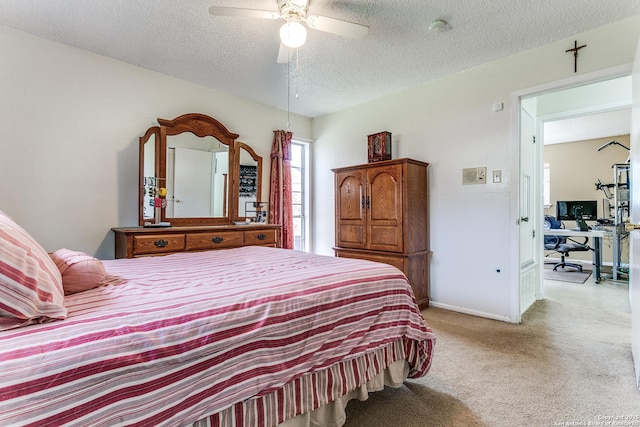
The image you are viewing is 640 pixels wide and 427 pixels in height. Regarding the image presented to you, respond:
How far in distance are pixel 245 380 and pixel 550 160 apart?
8.25m

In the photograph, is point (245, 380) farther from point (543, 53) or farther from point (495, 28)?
point (543, 53)

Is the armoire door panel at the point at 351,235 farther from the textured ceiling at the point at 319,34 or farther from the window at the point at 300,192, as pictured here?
the textured ceiling at the point at 319,34

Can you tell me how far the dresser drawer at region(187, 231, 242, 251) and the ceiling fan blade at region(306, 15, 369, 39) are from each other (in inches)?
84.5

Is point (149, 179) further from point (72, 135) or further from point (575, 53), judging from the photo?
point (575, 53)

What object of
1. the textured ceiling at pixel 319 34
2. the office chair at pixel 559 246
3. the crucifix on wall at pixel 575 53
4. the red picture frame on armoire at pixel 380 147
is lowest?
the office chair at pixel 559 246

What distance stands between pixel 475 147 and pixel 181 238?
3.16m

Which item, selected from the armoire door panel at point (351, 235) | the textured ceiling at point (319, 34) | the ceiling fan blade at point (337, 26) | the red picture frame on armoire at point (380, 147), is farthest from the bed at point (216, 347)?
the red picture frame on armoire at point (380, 147)

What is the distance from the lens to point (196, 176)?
11.9 ft

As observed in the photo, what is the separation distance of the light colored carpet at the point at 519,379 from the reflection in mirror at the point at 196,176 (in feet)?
8.80

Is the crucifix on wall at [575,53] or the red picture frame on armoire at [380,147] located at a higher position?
the crucifix on wall at [575,53]

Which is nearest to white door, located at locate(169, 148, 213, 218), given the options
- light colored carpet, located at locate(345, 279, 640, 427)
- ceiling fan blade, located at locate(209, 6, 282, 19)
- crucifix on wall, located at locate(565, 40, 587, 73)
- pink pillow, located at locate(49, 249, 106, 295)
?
ceiling fan blade, located at locate(209, 6, 282, 19)

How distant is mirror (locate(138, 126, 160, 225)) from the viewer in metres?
3.23

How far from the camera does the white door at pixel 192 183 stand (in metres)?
3.49

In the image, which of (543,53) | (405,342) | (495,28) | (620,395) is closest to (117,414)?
(405,342)
